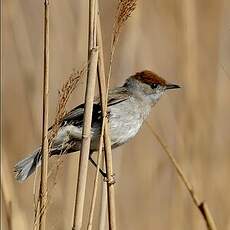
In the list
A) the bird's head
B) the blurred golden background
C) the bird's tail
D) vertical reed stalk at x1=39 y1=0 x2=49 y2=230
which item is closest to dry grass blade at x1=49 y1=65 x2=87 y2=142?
vertical reed stalk at x1=39 y1=0 x2=49 y2=230

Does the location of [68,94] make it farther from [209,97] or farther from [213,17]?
[213,17]

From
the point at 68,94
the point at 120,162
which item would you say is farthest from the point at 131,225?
the point at 68,94

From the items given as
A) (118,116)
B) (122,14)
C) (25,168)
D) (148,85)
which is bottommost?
(25,168)

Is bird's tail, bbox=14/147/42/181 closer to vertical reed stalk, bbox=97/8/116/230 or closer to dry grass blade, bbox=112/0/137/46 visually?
vertical reed stalk, bbox=97/8/116/230

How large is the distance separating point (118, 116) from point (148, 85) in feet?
1.25

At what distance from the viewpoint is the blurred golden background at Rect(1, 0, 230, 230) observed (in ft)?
8.82

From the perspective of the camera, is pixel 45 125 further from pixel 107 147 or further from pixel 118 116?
pixel 118 116

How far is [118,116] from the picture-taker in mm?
2736

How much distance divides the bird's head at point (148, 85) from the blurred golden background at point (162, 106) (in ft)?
0.20

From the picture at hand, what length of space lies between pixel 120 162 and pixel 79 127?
22.7 inches

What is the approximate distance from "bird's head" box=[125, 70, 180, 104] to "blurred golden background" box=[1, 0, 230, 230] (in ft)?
0.20

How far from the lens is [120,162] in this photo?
3.07 metres

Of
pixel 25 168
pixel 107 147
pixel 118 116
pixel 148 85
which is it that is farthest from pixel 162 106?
pixel 107 147

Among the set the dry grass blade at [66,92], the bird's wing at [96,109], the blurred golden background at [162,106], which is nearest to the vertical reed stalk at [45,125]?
the dry grass blade at [66,92]
